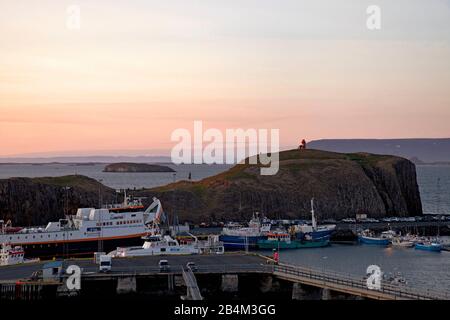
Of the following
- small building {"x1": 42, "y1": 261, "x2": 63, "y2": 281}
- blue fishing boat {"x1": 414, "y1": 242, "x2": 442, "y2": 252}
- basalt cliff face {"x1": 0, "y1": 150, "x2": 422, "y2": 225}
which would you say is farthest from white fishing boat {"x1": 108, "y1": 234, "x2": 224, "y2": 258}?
basalt cliff face {"x1": 0, "y1": 150, "x2": 422, "y2": 225}

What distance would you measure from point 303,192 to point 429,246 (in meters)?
45.6

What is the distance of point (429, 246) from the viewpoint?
95250mm

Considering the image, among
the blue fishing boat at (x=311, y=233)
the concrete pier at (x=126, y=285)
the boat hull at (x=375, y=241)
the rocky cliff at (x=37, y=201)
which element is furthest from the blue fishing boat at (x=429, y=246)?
the concrete pier at (x=126, y=285)

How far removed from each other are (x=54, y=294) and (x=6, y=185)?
229 ft

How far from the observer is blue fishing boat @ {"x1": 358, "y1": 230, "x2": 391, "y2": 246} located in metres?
103

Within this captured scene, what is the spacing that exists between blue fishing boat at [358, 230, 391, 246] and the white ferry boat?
1308 inches

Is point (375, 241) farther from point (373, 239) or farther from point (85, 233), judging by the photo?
point (85, 233)

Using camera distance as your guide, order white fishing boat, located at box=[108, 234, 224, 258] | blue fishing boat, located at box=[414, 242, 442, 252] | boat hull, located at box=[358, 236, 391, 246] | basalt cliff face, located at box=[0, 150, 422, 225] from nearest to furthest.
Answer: white fishing boat, located at box=[108, 234, 224, 258], blue fishing boat, located at box=[414, 242, 442, 252], boat hull, located at box=[358, 236, 391, 246], basalt cliff face, located at box=[0, 150, 422, 225]

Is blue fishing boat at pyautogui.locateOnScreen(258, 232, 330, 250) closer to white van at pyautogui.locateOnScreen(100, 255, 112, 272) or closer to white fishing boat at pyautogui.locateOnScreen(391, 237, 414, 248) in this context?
white fishing boat at pyautogui.locateOnScreen(391, 237, 414, 248)

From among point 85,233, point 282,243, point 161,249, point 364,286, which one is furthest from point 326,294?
point 282,243

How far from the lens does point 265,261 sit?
204ft

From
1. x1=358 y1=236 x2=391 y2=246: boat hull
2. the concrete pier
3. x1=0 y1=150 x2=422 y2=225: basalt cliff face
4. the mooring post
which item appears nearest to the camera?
the mooring post
